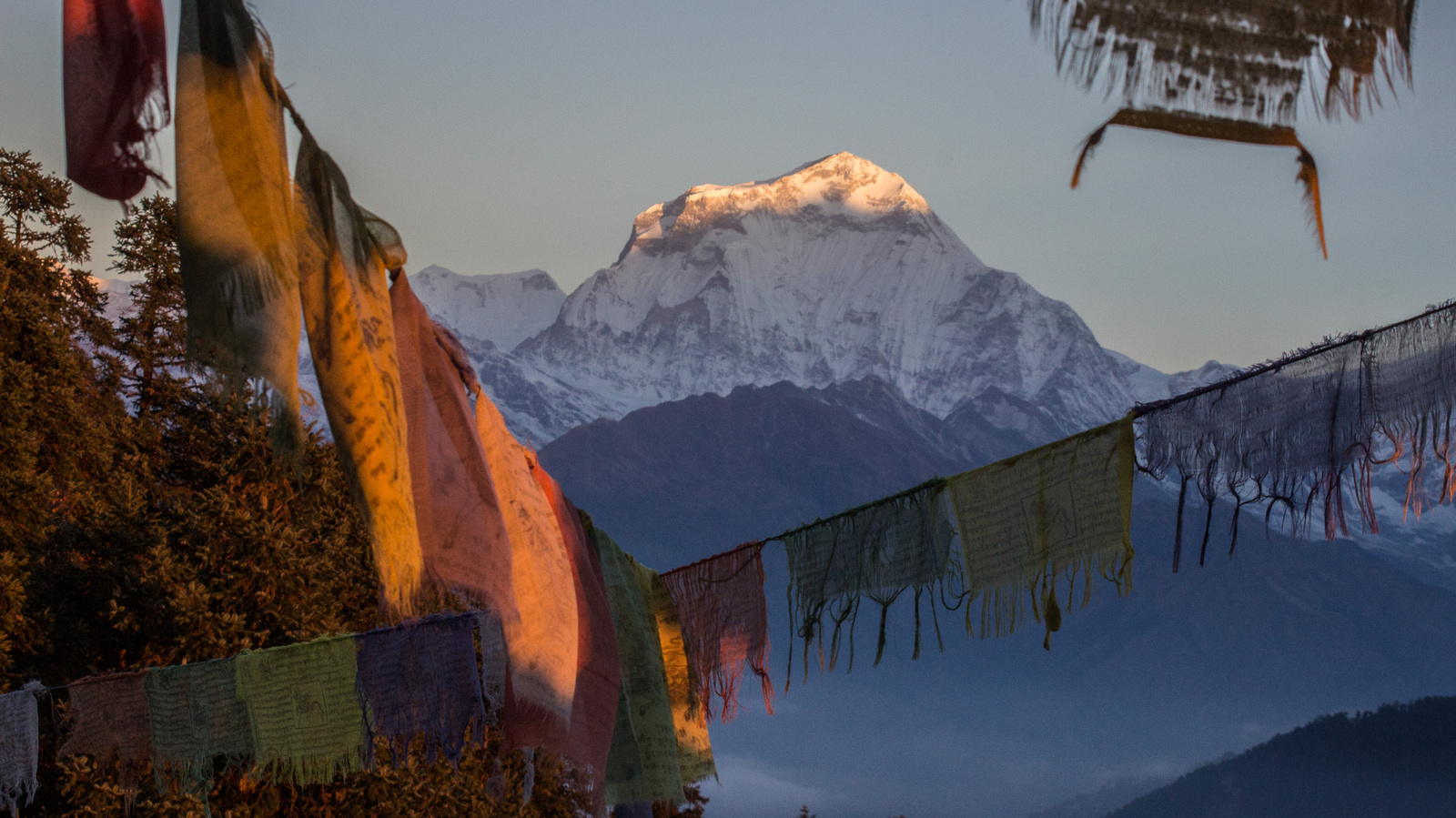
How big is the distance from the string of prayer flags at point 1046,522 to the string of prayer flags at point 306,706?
302 centimetres

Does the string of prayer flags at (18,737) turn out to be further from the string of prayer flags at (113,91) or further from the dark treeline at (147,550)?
the string of prayer flags at (113,91)

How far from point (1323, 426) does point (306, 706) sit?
4.59 meters

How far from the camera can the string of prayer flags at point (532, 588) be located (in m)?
3.26

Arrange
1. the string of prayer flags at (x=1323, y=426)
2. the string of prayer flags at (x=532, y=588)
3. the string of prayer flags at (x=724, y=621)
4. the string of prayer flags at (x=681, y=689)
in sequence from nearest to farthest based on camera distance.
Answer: the string of prayer flags at (x=532, y=588) < the string of prayer flags at (x=1323, y=426) < the string of prayer flags at (x=724, y=621) < the string of prayer flags at (x=681, y=689)

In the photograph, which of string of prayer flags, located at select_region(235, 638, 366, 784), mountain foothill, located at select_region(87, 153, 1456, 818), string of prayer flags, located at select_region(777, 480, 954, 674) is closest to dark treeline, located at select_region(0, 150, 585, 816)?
string of prayer flags, located at select_region(235, 638, 366, 784)

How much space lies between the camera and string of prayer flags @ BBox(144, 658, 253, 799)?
20.4 feet

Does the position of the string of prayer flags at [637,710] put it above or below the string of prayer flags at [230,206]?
below

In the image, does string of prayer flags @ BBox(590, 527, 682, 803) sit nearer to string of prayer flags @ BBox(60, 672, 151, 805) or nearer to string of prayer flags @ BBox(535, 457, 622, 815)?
string of prayer flags @ BBox(535, 457, 622, 815)

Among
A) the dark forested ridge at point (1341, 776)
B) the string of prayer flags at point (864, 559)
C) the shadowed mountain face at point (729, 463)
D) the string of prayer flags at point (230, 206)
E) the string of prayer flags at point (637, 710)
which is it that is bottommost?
the dark forested ridge at point (1341, 776)

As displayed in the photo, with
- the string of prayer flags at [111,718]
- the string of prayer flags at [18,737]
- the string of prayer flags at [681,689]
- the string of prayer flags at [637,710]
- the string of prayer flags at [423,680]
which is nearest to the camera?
the string of prayer flags at [637,710]

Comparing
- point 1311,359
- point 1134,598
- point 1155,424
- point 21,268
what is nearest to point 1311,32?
point 1311,359

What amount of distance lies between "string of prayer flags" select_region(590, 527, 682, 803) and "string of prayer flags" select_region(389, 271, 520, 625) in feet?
8.93

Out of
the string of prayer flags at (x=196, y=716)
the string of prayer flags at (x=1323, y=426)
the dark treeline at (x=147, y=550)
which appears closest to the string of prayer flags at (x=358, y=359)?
the string of prayer flags at (x=1323, y=426)

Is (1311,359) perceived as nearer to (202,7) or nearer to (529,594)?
(529,594)
